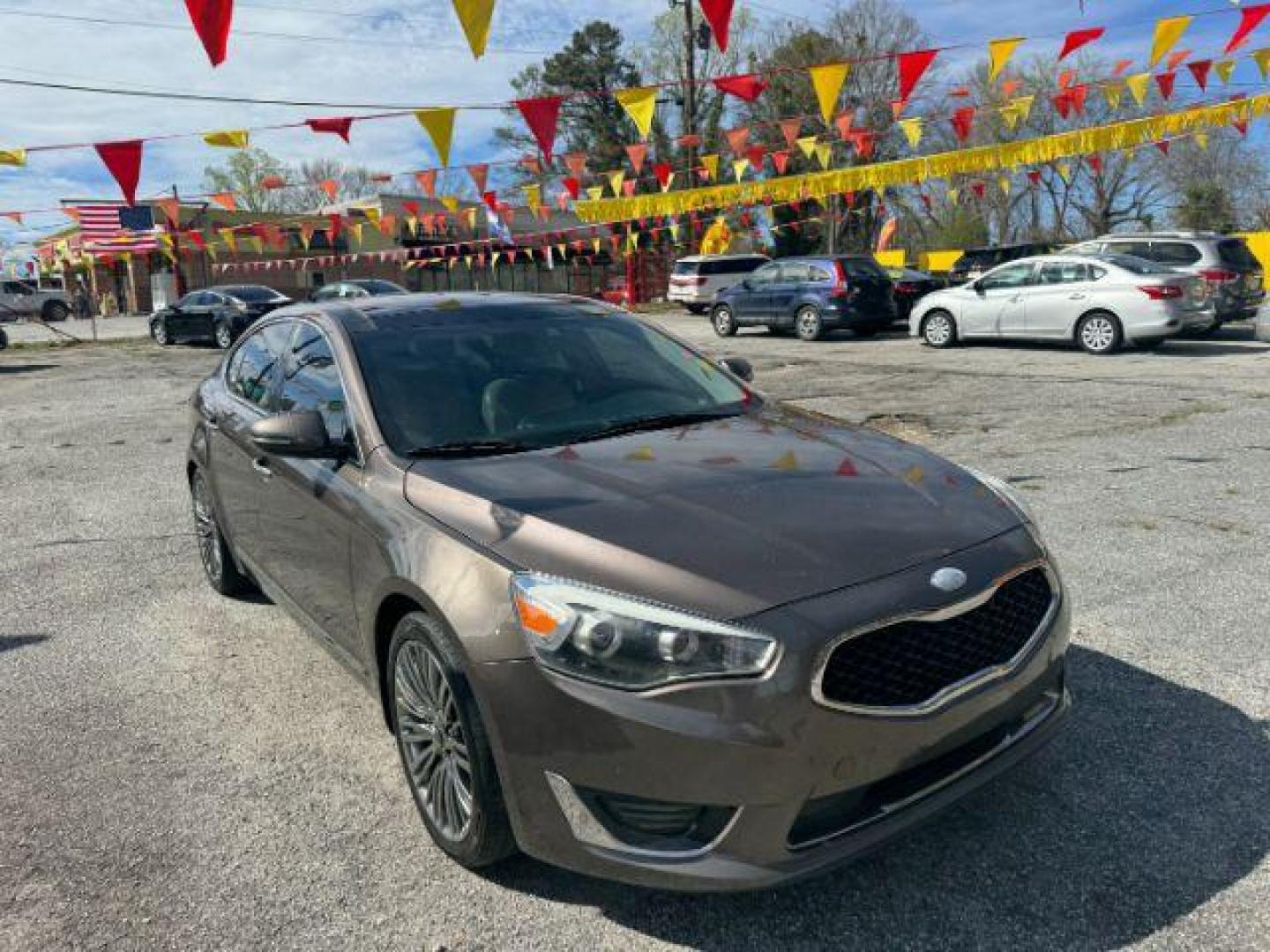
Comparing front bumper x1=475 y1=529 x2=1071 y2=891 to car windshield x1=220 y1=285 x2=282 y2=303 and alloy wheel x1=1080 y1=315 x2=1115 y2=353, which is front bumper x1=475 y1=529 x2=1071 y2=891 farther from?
car windshield x1=220 y1=285 x2=282 y2=303

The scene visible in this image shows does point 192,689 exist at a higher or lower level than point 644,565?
lower

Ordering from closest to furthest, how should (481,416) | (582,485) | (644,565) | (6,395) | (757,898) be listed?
1. (644,565)
2. (757,898)
3. (582,485)
4. (481,416)
5. (6,395)

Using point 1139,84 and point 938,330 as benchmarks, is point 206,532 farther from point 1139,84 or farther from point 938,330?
point 1139,84

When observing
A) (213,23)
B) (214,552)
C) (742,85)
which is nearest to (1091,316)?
(742,85)

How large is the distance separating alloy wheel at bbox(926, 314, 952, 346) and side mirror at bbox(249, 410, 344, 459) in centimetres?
1479

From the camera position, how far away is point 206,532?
17.0 ft

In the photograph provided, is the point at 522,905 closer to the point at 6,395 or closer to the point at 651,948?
→ the point at 651,948

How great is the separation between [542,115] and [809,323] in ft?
27.7

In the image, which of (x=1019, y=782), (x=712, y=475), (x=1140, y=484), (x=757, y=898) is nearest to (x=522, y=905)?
(x=757, y=898)

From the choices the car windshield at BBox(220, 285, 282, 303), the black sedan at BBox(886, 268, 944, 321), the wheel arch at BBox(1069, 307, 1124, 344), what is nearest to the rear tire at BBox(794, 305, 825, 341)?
the black sedan at BBox(886, 268, 944, 321)

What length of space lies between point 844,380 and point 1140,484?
6.51 m

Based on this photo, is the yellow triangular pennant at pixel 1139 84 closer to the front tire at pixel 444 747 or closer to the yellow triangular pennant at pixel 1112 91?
the yellow triangular pennant at pixel 1112 91

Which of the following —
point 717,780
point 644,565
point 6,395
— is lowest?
point 6,395

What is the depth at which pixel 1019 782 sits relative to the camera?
9.68 ft
